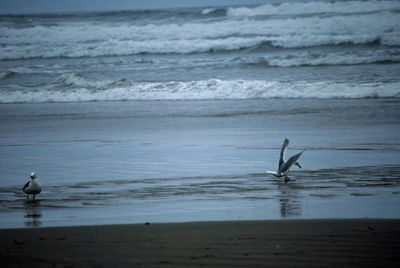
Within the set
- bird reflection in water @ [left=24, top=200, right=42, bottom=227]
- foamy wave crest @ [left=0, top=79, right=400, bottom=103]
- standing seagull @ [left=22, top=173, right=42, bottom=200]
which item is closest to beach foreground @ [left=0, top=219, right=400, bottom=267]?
bird reflection in water @ [left=24, top=200, right=42, bottom=227]

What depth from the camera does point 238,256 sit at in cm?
427

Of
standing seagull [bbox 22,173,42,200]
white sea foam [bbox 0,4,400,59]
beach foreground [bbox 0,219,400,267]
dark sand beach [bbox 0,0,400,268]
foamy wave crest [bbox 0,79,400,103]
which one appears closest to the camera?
beach foreground [bbox 0,219,400,267]

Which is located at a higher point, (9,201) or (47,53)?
(47,53)

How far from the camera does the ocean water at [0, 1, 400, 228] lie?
275 inches

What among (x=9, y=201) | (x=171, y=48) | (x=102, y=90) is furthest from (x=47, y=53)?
(x=9, y=201)

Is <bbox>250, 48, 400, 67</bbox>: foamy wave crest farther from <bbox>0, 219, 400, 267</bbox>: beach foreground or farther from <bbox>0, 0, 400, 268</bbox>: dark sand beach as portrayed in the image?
<bbox>0, 219, 400, 267</bbox>: beach foreground

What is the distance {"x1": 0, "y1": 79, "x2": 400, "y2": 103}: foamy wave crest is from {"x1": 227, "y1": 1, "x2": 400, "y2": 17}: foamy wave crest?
20337 mm

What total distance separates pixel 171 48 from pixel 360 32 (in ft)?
34.6

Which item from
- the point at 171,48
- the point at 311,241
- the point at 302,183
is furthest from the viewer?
the point at 171,48

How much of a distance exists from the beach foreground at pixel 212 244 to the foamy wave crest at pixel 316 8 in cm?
3634

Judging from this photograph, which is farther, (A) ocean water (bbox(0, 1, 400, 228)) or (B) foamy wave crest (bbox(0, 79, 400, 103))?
(B) foamy wave crest (bbox(0, 79, 400, 103))

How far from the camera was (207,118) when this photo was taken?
629 inches

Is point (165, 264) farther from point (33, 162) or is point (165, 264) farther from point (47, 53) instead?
point (47, 53)

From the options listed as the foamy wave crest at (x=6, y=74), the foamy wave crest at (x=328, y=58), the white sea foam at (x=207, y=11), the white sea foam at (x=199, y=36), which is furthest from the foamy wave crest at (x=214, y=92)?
the white sea foam at (x=207, y=11)
